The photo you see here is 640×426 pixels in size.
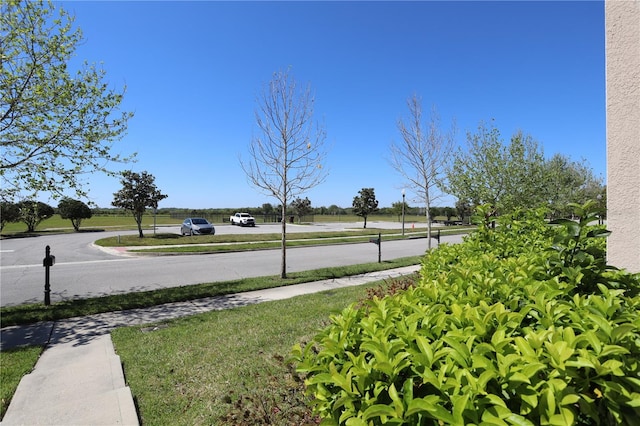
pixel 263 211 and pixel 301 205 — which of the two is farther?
pixel 263 211

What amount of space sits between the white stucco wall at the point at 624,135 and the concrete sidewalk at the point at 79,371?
4639 mm

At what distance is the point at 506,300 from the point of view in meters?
2.04

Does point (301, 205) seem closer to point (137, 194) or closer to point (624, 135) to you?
point (137, 194)

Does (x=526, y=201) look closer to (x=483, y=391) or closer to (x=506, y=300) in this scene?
(x=506, y=300)

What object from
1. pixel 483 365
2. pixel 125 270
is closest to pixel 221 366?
pixel 483 365

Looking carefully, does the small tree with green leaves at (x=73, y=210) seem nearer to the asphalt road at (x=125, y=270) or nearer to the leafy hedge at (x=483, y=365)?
the asphalt road at (x=125, y=270)

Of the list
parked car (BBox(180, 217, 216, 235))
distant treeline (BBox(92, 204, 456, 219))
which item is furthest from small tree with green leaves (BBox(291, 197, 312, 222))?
parked car (BBox(180, 217, 216, 235))

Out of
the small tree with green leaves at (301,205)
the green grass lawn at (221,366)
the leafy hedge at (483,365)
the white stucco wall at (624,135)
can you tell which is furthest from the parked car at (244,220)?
the leafy hedge at (483,365)

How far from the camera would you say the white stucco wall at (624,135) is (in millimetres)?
2852

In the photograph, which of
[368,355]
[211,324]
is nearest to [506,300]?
[368,355]

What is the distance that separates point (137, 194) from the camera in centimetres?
2666

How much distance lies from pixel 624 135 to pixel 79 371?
21.4 ft

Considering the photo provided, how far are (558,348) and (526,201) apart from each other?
1593 cm

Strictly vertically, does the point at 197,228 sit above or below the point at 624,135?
below
